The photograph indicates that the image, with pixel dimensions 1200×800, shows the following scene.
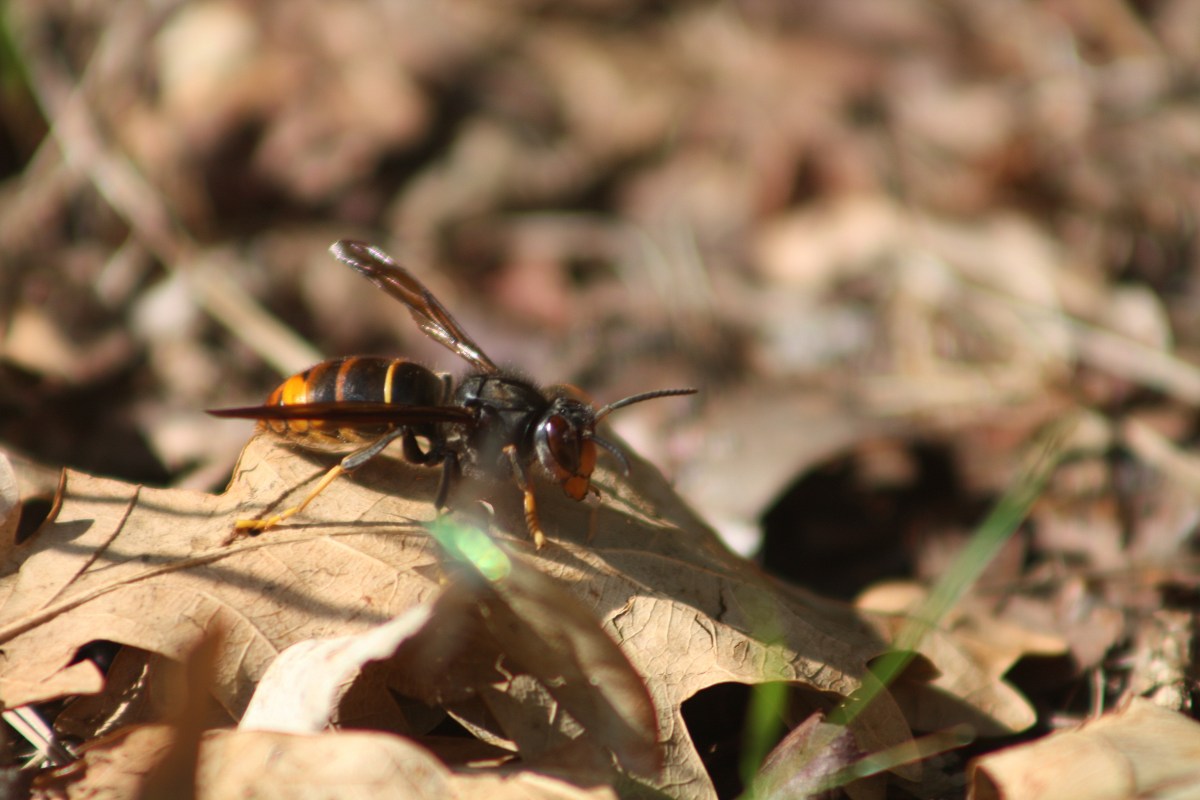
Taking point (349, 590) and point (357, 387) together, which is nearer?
point (349, 590)

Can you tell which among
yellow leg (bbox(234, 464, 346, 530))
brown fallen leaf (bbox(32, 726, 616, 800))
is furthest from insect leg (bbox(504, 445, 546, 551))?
brown fallen leaf (bbox(32, 726, 616, 800))

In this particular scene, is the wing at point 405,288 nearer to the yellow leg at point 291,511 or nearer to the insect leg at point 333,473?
the insect leg at point 333,473

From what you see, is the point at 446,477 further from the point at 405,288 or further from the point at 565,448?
the point at 405,288

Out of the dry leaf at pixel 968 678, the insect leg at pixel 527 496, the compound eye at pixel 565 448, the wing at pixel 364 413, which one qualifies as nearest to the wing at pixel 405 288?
the wing at pixel 364 413

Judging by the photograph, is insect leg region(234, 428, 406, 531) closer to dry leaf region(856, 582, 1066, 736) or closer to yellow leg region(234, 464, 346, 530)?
yellow leg region(234, 464, 346, 530)

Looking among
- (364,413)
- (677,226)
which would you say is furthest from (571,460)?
(677,226)

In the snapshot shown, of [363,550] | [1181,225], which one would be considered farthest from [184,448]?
[1181,225]

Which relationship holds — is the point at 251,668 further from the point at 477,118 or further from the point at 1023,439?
the point at 477,118
